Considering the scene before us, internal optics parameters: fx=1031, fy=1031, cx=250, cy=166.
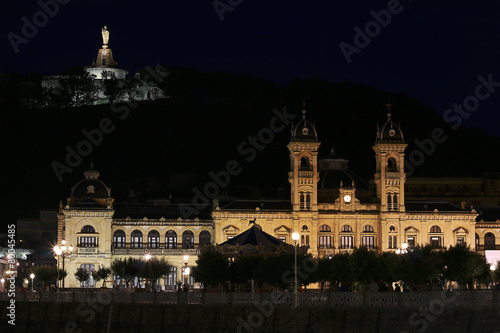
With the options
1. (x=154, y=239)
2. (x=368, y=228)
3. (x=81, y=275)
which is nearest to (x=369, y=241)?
(x=368, y=228)

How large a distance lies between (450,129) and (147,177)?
6034 centimetres

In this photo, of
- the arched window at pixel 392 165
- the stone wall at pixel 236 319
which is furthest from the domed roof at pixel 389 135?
the stone wall at pixel 236 319

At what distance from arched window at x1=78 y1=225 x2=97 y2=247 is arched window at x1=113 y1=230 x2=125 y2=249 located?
2589 millimetres

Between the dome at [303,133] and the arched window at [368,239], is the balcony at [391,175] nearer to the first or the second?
the arched window at [368,239]

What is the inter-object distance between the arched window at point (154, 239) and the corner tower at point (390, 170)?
23324 mm

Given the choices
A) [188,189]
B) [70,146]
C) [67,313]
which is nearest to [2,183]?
[70,146]

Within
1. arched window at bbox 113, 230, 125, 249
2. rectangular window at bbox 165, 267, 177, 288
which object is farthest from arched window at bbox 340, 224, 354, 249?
arched window at bbox 113, 230, 125, 249

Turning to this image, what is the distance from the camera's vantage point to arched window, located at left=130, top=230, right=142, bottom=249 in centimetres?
10638

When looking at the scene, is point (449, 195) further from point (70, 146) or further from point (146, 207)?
point (70, 146)

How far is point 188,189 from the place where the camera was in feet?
515

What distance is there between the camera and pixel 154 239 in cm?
10700

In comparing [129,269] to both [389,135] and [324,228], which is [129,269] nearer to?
[324,228]

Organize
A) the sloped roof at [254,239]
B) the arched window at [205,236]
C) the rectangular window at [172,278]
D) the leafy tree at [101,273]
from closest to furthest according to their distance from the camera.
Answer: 1. the sloped roof at [254,239]
2. the leafy tree at [101,273]
3. the rectangular window at [172,278]
4. the arched window at [205,236]

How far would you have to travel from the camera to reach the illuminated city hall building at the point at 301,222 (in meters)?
104
